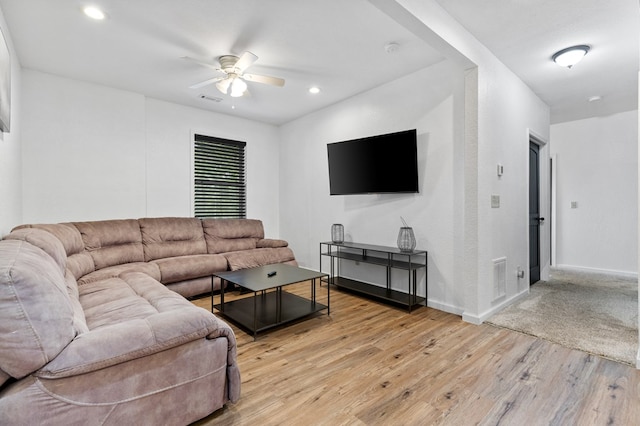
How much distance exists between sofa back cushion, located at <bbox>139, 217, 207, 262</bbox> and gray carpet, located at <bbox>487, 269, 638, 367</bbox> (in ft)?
11.7

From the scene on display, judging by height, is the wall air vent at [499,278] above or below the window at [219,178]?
below

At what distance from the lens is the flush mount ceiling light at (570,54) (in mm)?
2795

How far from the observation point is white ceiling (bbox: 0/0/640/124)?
2340 mm

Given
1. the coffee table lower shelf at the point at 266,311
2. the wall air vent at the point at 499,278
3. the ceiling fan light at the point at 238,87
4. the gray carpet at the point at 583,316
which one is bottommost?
the gray carpet at the point at 583,316

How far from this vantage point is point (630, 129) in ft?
15.2

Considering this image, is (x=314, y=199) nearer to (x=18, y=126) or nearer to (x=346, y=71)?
(x=346, y=71)

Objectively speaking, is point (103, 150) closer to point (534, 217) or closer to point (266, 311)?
point (266, 311)

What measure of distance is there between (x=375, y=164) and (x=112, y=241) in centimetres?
317

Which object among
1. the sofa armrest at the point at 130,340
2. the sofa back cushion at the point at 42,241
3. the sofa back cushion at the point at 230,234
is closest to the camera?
the sofa armrest at the point at 130,340

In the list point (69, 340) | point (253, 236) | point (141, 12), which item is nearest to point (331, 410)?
point (69, 340)

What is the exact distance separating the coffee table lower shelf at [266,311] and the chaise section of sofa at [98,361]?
916 millimetres

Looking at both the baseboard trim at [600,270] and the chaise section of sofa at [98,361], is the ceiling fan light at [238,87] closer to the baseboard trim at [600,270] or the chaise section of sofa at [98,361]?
the chaise section of sofa at [98,361]

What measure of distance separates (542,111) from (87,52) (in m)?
5.41

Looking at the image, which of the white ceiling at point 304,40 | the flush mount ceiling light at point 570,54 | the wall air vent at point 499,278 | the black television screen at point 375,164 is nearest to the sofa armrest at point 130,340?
the white ceiling at point 304,40
